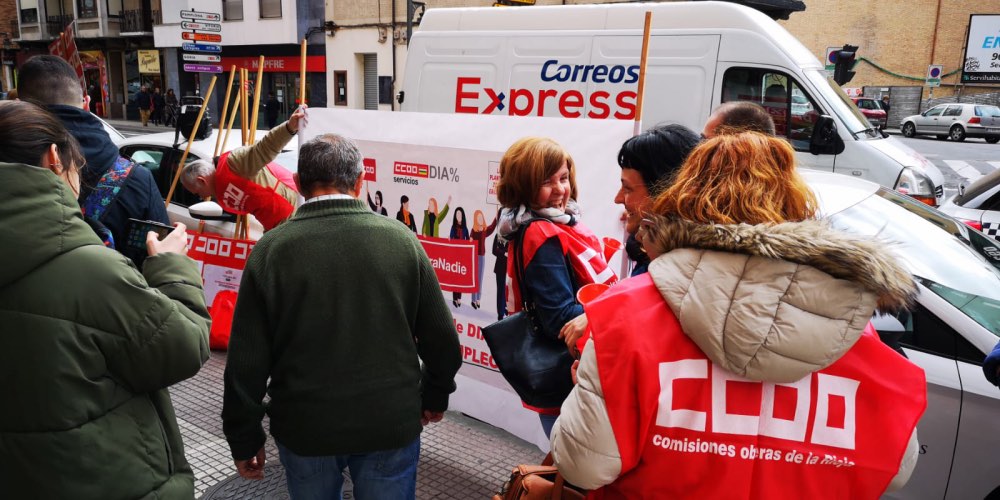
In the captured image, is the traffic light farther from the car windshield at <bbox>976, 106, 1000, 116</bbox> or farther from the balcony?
the balcony

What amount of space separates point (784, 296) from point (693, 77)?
21.6ft

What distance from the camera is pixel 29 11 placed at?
3919 cm

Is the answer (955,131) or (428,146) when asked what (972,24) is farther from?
(428,146)

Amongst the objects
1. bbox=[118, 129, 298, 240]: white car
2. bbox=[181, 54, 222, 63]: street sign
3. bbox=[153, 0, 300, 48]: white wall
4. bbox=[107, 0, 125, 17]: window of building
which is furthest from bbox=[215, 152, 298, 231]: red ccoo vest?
bbox=[107, 0, 125, 17]: window of building

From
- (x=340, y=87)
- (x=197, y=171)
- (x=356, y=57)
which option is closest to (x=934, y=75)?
(x=356, y=57)

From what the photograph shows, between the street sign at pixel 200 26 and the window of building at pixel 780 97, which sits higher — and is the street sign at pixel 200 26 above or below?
above

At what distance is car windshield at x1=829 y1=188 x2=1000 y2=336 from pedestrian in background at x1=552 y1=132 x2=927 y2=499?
1.54 metres

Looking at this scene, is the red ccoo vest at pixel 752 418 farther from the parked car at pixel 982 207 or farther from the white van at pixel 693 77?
the white van at pixel 693 77

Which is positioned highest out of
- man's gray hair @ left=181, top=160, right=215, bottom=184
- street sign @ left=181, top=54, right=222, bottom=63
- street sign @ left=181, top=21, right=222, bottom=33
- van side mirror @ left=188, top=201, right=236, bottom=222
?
street sign @ left=181, top=21, right=222, bottom=33

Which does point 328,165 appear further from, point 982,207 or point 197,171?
point 982,207

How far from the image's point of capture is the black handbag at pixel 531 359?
2.30 m

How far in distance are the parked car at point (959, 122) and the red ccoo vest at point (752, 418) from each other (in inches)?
1177

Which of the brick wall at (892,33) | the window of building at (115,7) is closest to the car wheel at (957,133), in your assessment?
the brick wall at (892,33)

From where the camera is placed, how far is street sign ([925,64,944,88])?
32.0 meters
